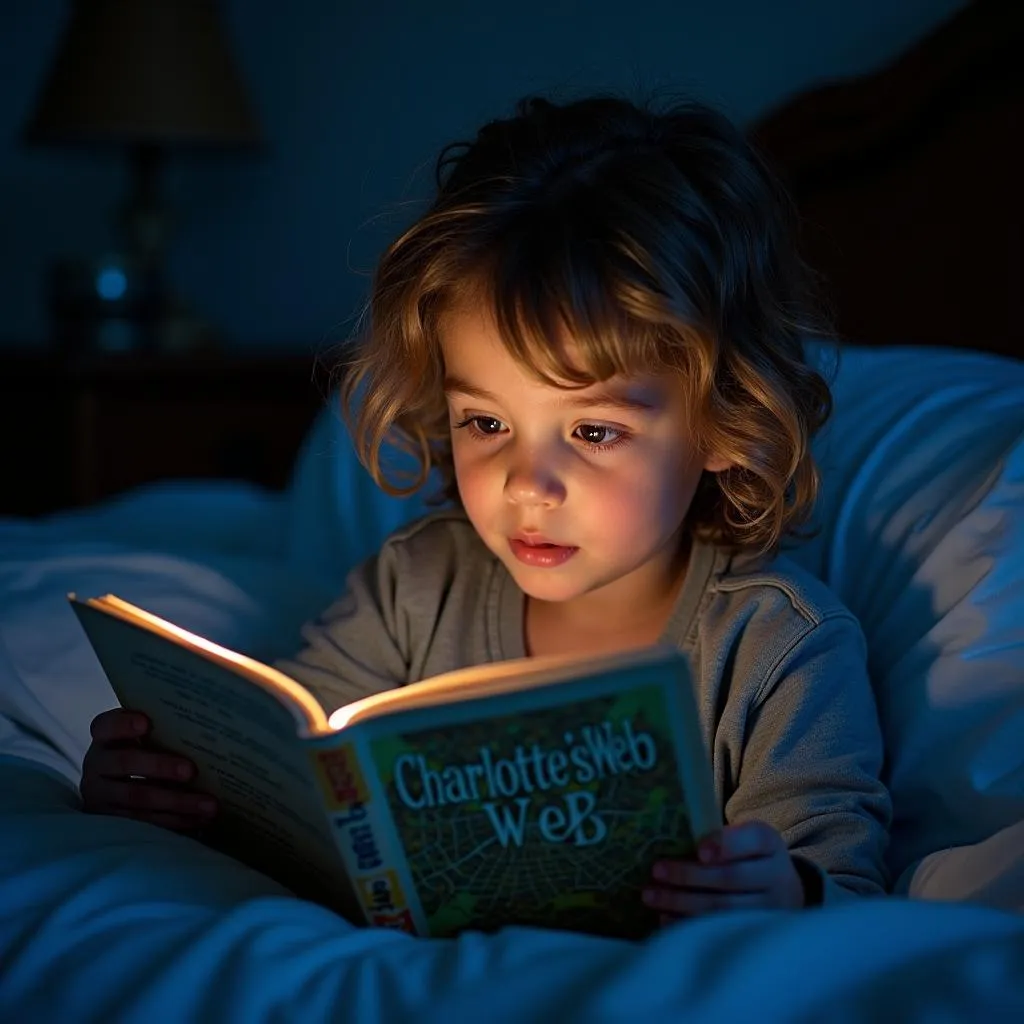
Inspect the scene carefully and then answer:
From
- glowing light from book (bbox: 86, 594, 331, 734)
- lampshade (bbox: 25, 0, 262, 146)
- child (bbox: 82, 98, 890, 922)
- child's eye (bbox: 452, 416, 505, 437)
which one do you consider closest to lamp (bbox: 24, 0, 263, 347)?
lampshade (bbox: 25, 0, 262, 146)

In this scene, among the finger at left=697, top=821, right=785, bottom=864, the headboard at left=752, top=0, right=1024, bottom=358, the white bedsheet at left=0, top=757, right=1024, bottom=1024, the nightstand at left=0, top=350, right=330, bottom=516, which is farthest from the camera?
the nightstand at left=0, top=350, right=330, bottom=516

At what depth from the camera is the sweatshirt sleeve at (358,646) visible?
1.05 metres

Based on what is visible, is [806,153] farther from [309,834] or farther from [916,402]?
[309,834]

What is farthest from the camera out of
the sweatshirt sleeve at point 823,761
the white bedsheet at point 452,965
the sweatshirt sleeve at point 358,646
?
the sweatshirt sleeve at point 358,646

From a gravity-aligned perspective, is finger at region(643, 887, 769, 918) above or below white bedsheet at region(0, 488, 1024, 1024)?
below

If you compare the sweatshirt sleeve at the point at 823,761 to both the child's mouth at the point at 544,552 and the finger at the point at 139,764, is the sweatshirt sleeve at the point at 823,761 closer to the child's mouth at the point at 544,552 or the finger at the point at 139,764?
the child's mouth at the point at 544,552

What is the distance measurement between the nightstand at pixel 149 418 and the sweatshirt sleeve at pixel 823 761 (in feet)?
4.75

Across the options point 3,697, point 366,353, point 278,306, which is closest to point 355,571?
point 366,353

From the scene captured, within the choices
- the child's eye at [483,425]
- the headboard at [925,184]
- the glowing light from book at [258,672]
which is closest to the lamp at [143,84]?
the headboard at [925,184]

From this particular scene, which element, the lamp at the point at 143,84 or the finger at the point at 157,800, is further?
the lamp at the point at 143,84

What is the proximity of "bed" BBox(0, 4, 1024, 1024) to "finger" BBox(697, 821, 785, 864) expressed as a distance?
0.05 meters

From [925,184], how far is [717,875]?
1054 millimetres

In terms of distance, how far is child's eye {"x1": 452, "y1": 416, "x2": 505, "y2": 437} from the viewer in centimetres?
93

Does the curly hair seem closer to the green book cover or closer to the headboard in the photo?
the green book cover
